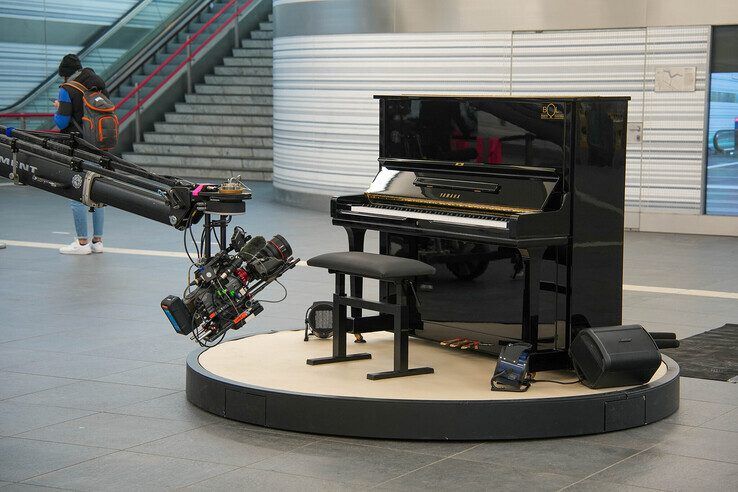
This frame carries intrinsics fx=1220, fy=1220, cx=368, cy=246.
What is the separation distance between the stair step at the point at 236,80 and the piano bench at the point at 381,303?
44.1ft

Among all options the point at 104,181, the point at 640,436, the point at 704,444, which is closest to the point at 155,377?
the point at 104,181

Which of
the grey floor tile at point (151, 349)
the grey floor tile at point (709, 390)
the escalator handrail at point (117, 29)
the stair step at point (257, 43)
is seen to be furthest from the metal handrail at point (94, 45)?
the grey floor tile at point (709, 390)

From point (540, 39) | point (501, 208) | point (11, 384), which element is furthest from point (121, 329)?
point (540, 39)

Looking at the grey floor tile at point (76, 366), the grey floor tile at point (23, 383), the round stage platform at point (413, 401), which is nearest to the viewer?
the round stage platform at point (413, 401)

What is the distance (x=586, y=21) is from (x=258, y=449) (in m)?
8.45

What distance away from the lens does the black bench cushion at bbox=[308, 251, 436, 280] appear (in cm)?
559

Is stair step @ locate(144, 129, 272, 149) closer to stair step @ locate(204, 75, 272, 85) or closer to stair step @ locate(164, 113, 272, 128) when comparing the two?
stair step @ locate(164, 113, 272, 128)

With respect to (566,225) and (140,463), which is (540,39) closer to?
(566,225)

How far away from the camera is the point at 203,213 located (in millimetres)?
5516

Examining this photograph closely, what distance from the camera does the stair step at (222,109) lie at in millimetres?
18672

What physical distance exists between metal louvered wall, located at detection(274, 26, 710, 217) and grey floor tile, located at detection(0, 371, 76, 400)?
755 centimetres

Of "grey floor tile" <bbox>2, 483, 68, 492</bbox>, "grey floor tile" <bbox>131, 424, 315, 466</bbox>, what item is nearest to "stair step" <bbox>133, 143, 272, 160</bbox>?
"grey floor tile" <bbox>131, 424, 315, 466</bbox>

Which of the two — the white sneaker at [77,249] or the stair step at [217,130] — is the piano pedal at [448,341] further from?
the stair step at [217,130]

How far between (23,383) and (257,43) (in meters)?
14.2
